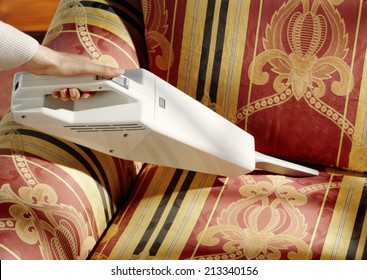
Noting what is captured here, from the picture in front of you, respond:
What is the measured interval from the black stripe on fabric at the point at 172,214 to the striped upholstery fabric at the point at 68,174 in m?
0.12

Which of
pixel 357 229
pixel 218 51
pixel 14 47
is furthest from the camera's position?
pixel 218 51

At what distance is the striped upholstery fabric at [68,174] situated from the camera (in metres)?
1.26

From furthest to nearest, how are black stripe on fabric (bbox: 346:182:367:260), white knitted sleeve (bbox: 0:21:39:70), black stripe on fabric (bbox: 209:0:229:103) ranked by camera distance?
black stripe on fabric (bbox: 209:0:229:103) < black stripe on fabric (bbox: 346:182:367:260) < white knitted sleeve (bbox: 0:21:39:70)

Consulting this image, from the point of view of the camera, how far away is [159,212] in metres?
1.41

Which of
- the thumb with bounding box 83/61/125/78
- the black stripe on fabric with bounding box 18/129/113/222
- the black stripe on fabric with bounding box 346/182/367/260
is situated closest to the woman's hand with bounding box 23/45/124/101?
the thumb with bounding box 83/61/125/78

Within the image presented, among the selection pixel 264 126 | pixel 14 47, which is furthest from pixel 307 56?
pixel 14 47

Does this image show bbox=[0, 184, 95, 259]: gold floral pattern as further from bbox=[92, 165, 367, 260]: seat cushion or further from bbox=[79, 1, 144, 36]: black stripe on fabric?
bbox=[79, 1, 144, 36]: black stripe on fabric

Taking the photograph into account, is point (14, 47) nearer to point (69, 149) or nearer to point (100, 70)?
point (100, 70)

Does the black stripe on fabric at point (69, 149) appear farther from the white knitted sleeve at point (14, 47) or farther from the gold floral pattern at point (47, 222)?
the white knitted sleeve at point (14, 47)

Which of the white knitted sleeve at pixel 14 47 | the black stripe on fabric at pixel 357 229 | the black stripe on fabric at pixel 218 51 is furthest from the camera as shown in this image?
the black stripe on fabric at pixel 218 51

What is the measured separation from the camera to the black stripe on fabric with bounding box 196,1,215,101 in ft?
4.76

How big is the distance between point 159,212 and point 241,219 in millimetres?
161

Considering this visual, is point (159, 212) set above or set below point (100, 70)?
below

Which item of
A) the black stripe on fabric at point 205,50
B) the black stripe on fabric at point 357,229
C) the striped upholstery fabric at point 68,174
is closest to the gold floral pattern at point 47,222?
the striped upholstery fabric at point 68,174
